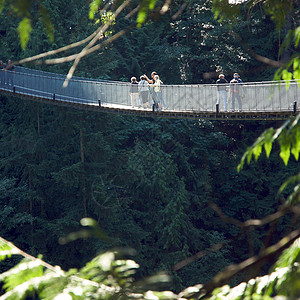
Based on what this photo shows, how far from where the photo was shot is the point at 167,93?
9.55 meters

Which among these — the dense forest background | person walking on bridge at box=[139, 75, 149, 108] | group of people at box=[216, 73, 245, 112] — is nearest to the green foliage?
group of people at box=[216, 73, 245, 112]

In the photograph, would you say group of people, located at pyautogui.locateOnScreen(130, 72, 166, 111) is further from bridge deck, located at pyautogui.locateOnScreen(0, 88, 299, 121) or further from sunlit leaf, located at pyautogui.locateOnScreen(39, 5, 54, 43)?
sunlit leaf, located at pyautogui.locateOnScreen(39, 5, 54, 43)

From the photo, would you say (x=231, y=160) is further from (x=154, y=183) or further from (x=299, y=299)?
(x=299, y=299)

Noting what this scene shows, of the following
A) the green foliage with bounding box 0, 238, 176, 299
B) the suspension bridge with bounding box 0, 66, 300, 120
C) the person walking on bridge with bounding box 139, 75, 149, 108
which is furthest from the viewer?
the person walking on bridge with bounding box 139, 75, 149, 108

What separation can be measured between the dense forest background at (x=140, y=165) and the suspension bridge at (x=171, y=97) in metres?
2.90

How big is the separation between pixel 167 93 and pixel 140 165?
175 inches

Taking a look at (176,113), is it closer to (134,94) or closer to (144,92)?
(144,92)

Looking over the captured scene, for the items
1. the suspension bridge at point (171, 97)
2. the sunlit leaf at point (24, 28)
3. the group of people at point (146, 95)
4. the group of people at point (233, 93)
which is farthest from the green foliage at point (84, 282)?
the group of people at point (146, 95)

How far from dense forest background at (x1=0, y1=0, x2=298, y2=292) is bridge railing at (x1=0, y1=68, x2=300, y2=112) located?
2845 millimetres

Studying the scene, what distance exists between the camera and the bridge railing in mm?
8352

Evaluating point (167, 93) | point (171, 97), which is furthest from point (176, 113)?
point (167, 93)

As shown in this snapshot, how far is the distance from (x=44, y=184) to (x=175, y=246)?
12.3ft

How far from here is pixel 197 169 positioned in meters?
15.4

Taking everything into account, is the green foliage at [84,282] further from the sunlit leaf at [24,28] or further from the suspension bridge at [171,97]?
the suspension bridge at [171,97]
